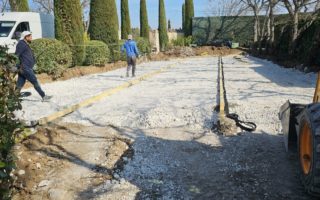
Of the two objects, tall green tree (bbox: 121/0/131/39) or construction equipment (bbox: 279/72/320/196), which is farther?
tall green tree (bbox: 121/0/131/39)

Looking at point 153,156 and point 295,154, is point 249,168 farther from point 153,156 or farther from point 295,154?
point 153,156

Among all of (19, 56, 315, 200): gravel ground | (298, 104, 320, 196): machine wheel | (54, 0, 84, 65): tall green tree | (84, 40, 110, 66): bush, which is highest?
(54, 0, 84, 65): tall green tree

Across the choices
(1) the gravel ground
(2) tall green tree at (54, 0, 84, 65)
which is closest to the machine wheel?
(1) the gravel ground

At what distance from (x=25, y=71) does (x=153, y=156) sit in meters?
5.34

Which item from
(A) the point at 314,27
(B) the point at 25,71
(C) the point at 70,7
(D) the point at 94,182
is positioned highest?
(C) the point at 70,7

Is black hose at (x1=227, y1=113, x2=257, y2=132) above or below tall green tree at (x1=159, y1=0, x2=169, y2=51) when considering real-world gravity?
below

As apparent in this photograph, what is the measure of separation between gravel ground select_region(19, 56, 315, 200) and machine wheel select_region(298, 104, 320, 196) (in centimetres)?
40

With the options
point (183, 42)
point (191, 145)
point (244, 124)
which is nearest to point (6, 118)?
point (191, 145)

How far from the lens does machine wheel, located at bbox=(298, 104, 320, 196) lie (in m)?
3.68

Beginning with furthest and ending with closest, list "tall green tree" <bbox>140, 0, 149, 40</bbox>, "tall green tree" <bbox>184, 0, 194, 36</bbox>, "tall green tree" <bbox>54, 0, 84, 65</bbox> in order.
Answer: "tall green tree" <bbox>184, 0, 194, 36</bbox> < "tall green tree" <bbox>140, 0, 149, 40</bbox> < "tall green tree" <bbox>54, 0, 84, 65</bbox>

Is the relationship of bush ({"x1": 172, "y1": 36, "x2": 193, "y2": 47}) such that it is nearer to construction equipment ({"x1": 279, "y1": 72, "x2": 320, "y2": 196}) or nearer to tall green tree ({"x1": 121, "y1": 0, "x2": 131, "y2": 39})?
tall green tree ({"x1": 121, "y1": 0, "x2": 131, "y2": 39})

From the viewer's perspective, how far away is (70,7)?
1839 cm

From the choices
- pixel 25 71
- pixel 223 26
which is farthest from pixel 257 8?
pixel 25 71

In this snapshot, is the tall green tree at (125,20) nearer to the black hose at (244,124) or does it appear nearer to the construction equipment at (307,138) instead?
the black hose at (244,124)
